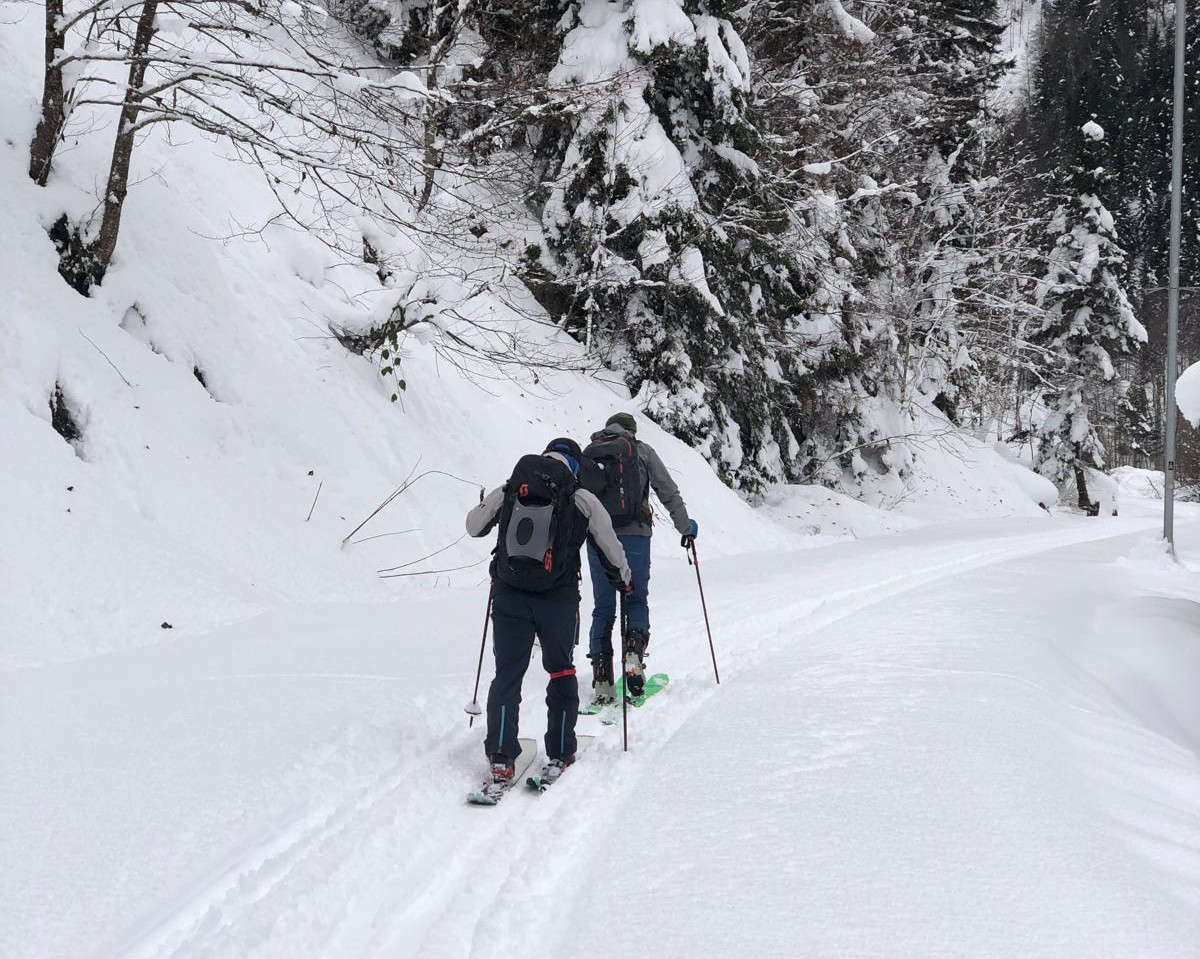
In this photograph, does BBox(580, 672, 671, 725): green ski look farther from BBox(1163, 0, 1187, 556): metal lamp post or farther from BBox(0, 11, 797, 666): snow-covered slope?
BBox(1163, 0, 1187, 556): metal lamp post

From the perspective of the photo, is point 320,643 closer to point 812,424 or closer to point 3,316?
point 3,316

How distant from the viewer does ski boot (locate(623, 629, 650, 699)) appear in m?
6.01

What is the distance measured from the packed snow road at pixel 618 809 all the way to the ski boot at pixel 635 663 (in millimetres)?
208

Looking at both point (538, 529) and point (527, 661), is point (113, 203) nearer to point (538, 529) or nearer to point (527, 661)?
point (538, 529)

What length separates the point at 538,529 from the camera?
4625mm

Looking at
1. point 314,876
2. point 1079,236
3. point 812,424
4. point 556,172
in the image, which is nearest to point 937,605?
point 314,876

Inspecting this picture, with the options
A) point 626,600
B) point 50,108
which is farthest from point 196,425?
point 626,600

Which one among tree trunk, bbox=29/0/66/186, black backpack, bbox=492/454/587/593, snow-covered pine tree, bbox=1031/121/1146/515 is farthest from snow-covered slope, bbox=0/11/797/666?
snow-covered pine tree, bbox=1031/121/1146/515

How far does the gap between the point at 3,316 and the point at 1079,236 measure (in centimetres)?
2983

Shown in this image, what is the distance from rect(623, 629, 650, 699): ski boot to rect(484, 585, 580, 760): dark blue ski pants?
3.86 ft

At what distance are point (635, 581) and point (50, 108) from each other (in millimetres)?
7051

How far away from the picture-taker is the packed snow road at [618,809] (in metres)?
3.01

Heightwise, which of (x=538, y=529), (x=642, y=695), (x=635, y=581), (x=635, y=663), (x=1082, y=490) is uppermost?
(x=538, y=529)

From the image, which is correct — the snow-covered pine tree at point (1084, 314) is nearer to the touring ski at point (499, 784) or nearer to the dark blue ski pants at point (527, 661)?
the dark blue ski pants at point (527, 661)
